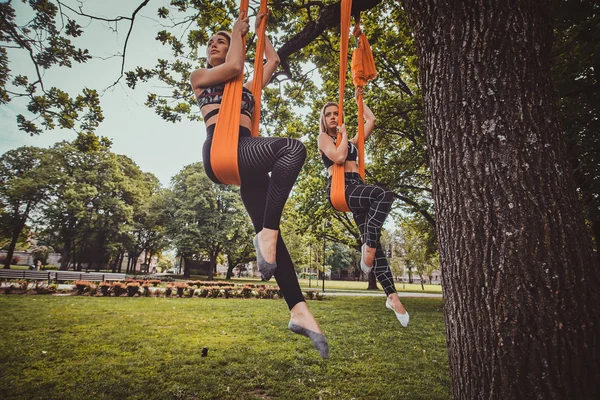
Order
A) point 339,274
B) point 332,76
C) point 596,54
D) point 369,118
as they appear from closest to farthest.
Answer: point 369,118, point 596,54, point 332,76, point 339,274

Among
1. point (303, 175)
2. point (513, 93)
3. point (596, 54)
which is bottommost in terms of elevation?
point (513, 93)

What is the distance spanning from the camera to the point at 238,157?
170 cm

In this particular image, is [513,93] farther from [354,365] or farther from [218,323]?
[218,323]

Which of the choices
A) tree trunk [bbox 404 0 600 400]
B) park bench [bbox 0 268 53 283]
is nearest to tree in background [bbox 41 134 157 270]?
park bench [bbox 0 268 53 283]

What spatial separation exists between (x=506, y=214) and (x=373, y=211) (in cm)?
111

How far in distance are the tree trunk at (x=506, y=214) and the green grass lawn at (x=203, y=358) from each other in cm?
376

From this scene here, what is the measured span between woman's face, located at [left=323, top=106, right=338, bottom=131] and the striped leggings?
0.71 metres

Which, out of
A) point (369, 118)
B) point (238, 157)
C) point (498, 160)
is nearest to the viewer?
point (498, 160)

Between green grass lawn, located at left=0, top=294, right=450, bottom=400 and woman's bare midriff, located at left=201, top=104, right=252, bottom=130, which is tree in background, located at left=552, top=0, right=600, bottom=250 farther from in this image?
woman's bare midriff, located at left=201, top=104, right=252, bottom=130

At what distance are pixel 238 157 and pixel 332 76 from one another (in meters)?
8.23

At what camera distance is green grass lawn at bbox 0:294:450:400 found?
176 inches

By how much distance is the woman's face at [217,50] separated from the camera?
7.31 feet

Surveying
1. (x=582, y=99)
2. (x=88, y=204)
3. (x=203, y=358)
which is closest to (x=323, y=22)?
(x=203, y=358)

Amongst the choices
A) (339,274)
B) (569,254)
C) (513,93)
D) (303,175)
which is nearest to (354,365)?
(569,254)
